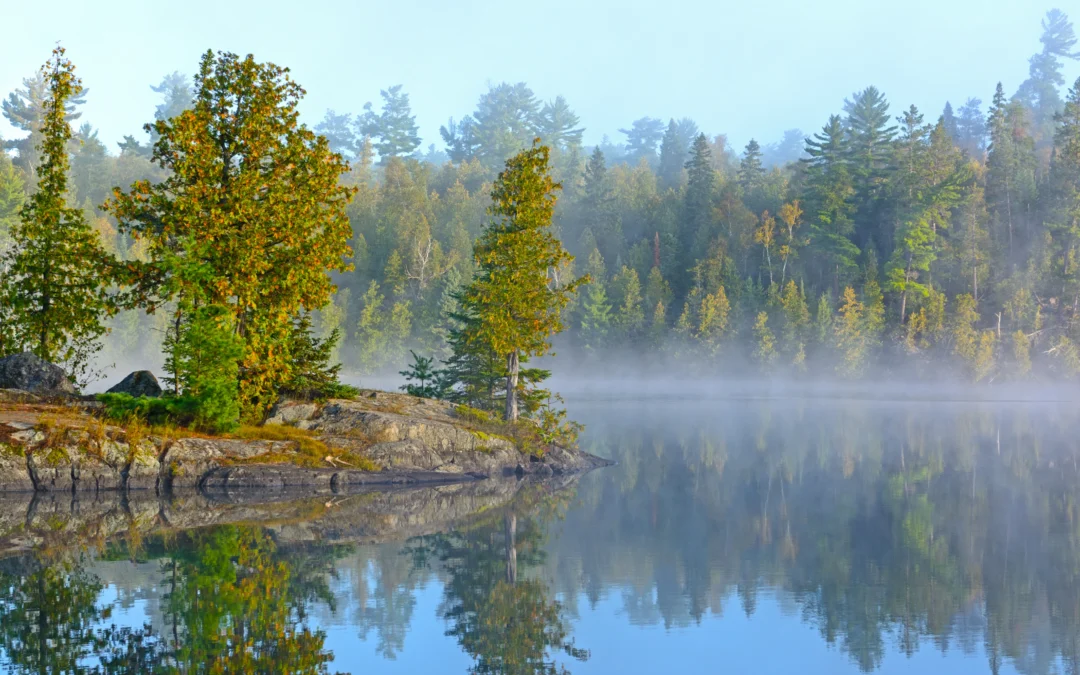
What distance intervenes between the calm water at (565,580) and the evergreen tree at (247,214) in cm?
645

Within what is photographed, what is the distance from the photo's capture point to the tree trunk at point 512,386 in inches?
1308

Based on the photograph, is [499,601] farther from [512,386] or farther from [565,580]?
[512,386]

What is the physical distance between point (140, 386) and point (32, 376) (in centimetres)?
288

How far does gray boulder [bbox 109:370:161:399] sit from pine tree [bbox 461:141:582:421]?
10.1 meters

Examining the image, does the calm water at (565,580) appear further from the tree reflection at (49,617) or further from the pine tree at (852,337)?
the pine tree at (852,337)

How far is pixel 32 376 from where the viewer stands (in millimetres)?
28078

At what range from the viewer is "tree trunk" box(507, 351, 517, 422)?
33219 millimetres

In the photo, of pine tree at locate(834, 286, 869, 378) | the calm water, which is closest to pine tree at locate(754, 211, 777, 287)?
pine tree at locate(834, 286, 869, 378)

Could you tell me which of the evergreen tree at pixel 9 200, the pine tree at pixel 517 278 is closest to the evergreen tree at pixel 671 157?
the evergreen tree at pixel 9 200

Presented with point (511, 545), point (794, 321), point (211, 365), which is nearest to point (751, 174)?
point (794, 321)

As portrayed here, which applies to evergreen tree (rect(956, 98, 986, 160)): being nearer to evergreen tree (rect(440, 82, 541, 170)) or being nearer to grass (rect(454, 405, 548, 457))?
evergreen tree (rect(440, 82, 541, 170))

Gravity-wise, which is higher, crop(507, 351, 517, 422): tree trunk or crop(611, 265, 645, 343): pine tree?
crop(611, 265, 645, 343): pine tree

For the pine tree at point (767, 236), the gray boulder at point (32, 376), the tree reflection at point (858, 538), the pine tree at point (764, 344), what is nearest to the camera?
the tree reflection at point (858, 538)

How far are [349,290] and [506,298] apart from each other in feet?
252
